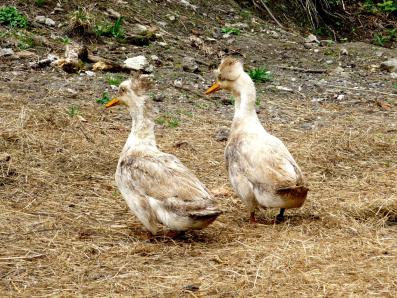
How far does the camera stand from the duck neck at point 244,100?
6.98m

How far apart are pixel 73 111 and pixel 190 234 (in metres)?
3.58

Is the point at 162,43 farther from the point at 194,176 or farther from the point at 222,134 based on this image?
the point at 194,176

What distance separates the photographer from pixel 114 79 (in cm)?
1062

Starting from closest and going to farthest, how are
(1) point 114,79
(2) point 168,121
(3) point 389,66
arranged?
(2) point 168,121
(1) point 114,79
(3) point 389,66

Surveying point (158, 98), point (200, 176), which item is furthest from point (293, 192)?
point (158, 98)

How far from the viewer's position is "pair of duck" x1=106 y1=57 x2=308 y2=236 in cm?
557

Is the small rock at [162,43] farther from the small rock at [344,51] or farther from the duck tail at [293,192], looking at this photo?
the duck tail at [293,192]

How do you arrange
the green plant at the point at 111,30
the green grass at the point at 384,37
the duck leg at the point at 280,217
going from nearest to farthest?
the duck leg at the point at 280,217
the green plant at the point at 111,30
the green grass at the point at 384,37

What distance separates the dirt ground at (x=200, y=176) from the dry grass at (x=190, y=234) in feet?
0.05

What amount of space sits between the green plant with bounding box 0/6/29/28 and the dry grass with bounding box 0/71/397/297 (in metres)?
2.81

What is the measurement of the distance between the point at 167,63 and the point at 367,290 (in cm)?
776

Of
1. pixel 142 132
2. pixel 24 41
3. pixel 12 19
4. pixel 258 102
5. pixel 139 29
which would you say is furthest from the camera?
pixel 139 29

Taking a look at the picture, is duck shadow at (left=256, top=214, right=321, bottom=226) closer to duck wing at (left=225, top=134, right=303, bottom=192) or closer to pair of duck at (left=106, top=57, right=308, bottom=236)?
pair of duck at (left=106, top=57, right=308, bottom=236)

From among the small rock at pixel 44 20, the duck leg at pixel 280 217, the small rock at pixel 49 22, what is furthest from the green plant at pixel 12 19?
the duck leg at pixel 280 217
